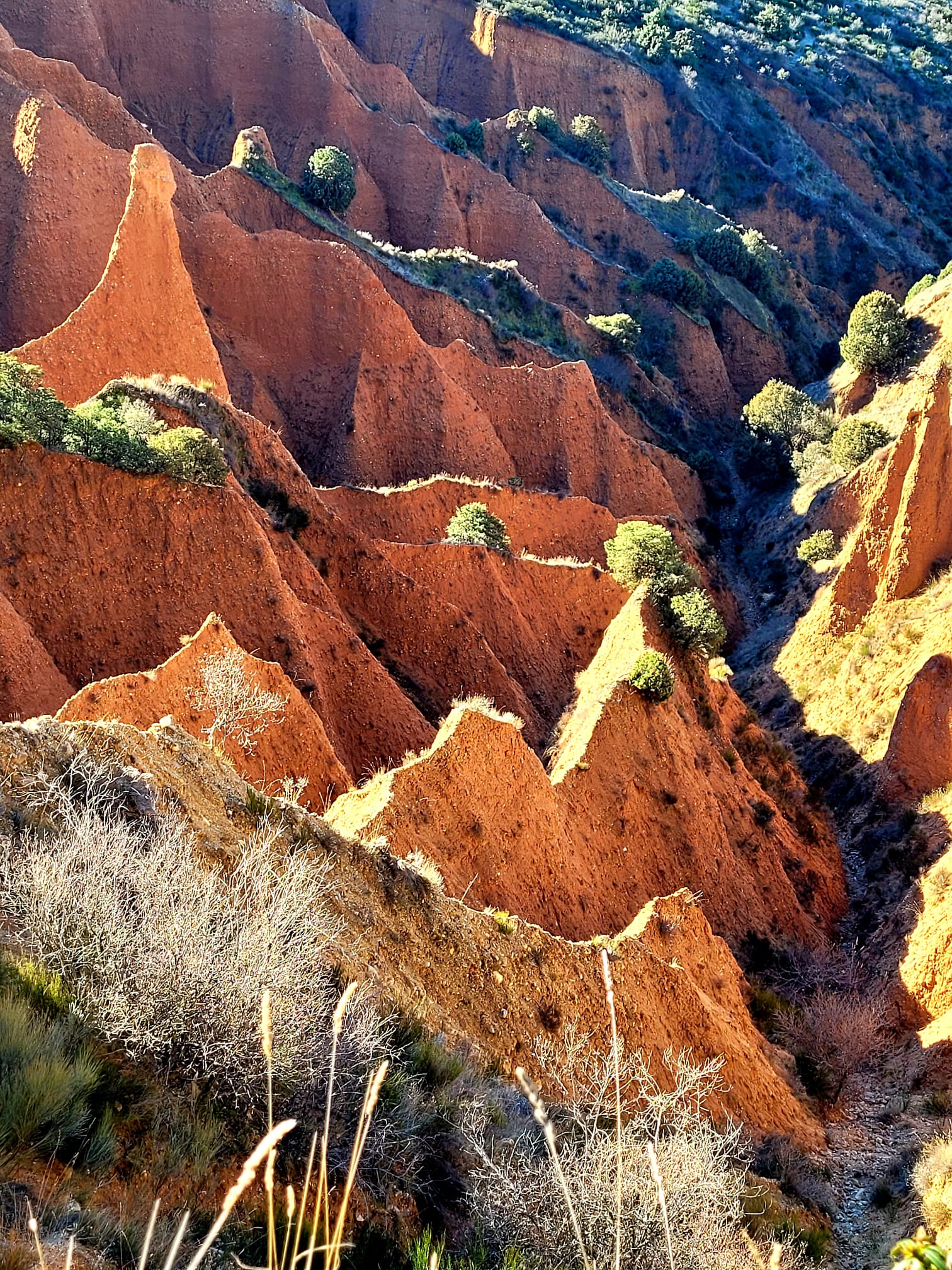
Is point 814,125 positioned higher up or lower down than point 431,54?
higher up

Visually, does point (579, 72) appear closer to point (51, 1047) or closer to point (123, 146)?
point (123, 146)

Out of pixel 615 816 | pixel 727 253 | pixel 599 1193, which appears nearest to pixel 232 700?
pixel 615 816

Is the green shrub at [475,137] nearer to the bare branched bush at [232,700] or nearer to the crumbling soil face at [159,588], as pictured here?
the crumbling soil face at [159,588]

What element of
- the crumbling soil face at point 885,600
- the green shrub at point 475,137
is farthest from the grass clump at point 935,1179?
the green shrub at point 475,137

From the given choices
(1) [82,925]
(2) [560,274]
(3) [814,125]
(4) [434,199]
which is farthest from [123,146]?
(3) [814,125]

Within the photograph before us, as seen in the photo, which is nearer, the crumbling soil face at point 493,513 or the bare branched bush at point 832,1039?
the bare branched bush at point 832,1039

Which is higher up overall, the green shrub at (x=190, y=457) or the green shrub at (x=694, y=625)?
the green shrub at (x=694, y=625)

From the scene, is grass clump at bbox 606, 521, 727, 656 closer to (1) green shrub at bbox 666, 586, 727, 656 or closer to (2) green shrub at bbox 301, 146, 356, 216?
(1) green shrub at bbox 666, 586, 727, 656
